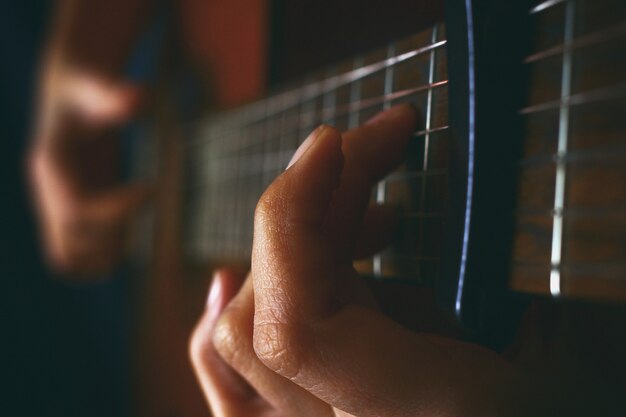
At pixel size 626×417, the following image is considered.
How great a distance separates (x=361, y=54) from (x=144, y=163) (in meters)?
0.67

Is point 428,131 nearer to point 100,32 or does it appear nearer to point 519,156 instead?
point 519,156

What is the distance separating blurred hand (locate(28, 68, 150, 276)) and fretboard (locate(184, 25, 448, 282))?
34cm

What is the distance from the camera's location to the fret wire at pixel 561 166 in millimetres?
224

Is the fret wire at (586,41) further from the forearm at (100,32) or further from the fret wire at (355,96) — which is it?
the forearm at (100,32)

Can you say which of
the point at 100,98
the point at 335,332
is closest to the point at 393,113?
the point at 335,332

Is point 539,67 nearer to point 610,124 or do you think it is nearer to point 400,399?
point 610,124

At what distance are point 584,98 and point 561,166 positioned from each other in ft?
0.09

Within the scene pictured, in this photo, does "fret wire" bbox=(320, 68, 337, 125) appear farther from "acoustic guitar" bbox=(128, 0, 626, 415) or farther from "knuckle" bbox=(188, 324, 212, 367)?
"knuckle" bbox=(188, 324, 212, 367)

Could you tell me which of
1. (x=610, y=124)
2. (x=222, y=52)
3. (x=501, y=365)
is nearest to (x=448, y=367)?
(x=501, y=365)

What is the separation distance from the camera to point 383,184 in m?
0.33

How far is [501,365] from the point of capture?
253 millimetres

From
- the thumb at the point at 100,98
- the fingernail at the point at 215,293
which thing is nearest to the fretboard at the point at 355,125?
the fingernail at the point at 215,293

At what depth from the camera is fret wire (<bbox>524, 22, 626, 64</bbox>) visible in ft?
0.68

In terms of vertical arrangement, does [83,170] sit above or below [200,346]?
above
